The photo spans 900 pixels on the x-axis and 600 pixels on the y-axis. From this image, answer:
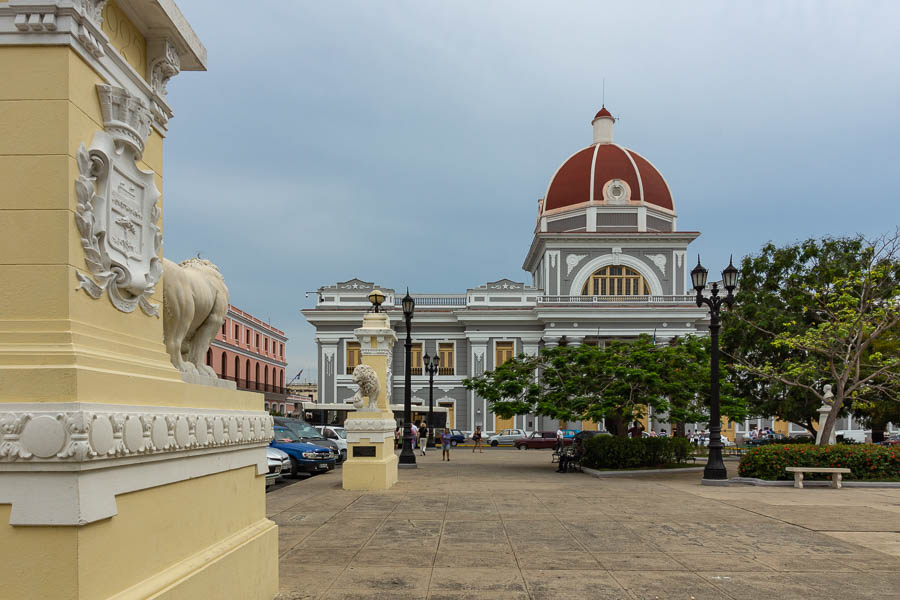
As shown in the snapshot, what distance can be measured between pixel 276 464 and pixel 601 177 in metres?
38.5

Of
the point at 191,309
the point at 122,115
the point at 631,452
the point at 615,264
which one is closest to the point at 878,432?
the point at 615,264

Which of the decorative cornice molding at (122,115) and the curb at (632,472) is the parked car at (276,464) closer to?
the curb at (632,472)

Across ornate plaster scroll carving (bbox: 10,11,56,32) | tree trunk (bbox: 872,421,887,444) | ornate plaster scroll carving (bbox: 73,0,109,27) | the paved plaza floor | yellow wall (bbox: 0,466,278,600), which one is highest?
ornate plaster scroll carving (bbox: 73,0,109,27)

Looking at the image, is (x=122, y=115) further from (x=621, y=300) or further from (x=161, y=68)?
(x=621, y=300)

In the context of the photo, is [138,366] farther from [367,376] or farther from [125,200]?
[367,376]

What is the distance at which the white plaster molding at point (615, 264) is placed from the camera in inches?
2056

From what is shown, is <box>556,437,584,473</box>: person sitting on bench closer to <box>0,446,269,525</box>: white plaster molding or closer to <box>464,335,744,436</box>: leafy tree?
<box>464,335,744,436</box>: leafy tree

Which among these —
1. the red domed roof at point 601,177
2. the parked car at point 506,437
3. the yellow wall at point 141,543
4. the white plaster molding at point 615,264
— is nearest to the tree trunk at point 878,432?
the white plaster molding at point 615,264

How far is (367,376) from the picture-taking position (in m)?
17.0

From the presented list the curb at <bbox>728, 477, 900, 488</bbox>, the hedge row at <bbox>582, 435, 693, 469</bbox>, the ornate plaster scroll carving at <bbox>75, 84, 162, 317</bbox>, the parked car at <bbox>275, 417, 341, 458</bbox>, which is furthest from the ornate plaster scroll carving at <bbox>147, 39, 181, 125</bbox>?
the hedge row at <bbox>582, 435, 693, 469</bbox>

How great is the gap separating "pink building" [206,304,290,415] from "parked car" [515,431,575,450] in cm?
2049

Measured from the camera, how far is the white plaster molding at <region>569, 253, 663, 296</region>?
2056 inches

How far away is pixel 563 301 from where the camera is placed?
171 feet

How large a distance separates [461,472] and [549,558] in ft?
48.7
